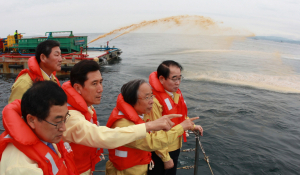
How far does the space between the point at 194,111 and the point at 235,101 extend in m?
2.83

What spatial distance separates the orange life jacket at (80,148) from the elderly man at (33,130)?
53cm

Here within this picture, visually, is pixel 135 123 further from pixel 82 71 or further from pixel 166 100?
pixel 166 100

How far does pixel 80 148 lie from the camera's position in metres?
2.14

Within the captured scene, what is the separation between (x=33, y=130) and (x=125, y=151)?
41.3 inches

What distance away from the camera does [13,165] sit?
4.09 feet

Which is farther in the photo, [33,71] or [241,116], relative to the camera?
[241,116]

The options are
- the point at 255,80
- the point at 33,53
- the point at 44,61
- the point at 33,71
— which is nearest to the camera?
the point at 33,71

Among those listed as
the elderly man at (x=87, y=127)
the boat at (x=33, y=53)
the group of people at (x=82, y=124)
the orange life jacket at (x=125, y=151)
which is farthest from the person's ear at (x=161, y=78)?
the boat at (x=33, y=53)

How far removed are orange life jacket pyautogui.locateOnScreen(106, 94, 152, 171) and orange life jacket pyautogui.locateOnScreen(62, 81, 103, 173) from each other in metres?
0.23

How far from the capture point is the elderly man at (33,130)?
4.24 feet

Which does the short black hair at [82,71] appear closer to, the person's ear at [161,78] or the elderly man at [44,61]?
the person's ear at [161,78]

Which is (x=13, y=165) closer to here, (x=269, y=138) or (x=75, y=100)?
(x=75, y=100)

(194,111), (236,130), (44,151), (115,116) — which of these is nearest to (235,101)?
(194,111)

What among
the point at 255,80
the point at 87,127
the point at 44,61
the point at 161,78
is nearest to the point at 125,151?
the point at 87,127
